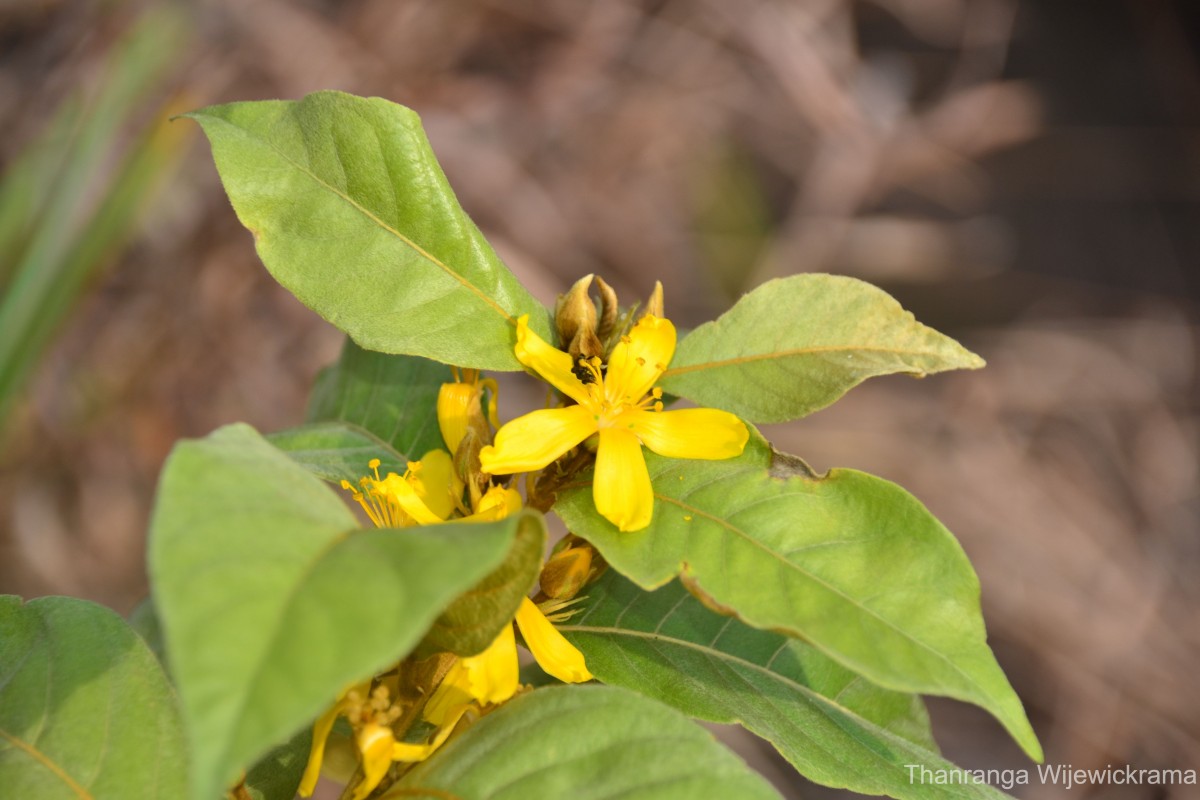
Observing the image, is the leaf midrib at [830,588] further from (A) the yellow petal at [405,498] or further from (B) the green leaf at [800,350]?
(A) the yellow petal at [405,498]

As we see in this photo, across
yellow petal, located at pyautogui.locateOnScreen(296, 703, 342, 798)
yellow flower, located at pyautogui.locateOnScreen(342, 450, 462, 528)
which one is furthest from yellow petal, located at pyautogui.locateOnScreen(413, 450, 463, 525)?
yellow petal, located at pyautogui.locateOnScreen(296, 703, 342, 798)

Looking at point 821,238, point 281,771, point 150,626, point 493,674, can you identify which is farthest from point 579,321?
point 821,238

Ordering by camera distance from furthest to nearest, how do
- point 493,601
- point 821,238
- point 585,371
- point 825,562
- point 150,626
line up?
point 821,238
point 150,626
point 585,371
point 825,562
point 493,601

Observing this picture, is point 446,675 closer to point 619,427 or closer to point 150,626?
point 619,427

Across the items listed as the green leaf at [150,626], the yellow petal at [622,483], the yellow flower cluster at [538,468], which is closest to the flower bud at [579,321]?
the yellow flower cluster at [538,468]

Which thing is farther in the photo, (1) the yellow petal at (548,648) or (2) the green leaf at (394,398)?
(2) the green leaf at (394,398)

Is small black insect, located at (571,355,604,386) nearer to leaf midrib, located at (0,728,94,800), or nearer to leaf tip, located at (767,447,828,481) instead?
leaf tip, located at (767,447,828,481)
